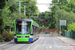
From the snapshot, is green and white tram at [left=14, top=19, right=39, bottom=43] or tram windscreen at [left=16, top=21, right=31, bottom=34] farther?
tram windscreen at [left=16, top=21, right=31, bottom=34]

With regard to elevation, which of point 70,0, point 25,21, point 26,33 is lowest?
point 26,33

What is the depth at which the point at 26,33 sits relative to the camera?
2611 cm

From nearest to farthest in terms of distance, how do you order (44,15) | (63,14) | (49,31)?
(63,14)
(49,31)
(44,15)

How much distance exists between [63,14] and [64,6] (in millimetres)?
14713

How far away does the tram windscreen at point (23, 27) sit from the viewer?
26188 mm

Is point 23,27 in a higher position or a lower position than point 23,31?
higher

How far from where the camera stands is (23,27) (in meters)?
26.2

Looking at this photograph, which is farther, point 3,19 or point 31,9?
point 31,9

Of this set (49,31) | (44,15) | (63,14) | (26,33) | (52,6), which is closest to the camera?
(26,33)

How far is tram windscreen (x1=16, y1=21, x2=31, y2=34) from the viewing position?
2619 cm

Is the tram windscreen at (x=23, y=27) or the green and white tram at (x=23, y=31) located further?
the tram windscreen at (x=23, y=27)

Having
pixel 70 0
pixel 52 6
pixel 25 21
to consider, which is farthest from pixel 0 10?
pixel 52 6

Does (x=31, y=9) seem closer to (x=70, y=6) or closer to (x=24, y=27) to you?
(x=70, y=6)

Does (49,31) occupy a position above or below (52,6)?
below
